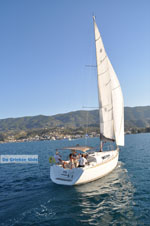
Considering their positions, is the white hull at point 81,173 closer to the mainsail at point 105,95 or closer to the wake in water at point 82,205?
the wake in water at point 82,205

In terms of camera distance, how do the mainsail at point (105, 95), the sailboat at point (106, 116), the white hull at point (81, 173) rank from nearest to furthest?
1. the white hull at point (81, 173)
2. the sailboat at point (106, 116)
3. the mainsail at point (105, 95)

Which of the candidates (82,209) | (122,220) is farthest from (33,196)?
(122,220)

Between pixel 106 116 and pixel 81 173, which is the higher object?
pixel 106 116

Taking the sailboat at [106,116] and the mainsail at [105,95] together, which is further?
the mainsail at [105,95]

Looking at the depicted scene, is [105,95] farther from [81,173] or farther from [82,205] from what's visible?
[82,205]

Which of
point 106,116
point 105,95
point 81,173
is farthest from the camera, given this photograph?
point 106,116

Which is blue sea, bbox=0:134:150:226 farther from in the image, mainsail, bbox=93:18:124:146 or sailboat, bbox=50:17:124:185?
mainsail, bbox=93:18:124:146

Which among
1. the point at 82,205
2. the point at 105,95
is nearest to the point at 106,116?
the point at 105,95

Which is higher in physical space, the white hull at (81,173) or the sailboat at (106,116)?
the sailboat at (106,116)

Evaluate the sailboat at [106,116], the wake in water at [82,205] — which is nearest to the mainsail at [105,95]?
the sailboat at [106,116]

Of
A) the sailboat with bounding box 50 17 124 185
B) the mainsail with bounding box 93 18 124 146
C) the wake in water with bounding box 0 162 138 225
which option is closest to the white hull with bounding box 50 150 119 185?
the sailboat with bounding box 50 17 124 185

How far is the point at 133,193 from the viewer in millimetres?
11625

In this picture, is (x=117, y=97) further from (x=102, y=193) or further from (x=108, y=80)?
(x=102, y=193)

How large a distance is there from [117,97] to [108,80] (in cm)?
279
